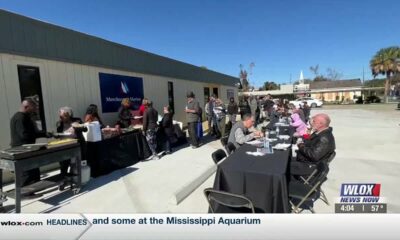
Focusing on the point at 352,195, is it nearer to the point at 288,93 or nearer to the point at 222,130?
the point at 222,130

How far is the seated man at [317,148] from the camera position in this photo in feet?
11.8

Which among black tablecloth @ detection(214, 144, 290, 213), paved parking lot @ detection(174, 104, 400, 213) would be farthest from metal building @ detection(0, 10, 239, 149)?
black tablecloth @ detection(214, 144, 290, 213)

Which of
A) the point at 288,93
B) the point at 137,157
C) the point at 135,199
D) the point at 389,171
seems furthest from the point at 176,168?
the point at 288,93

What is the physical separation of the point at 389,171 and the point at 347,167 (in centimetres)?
75

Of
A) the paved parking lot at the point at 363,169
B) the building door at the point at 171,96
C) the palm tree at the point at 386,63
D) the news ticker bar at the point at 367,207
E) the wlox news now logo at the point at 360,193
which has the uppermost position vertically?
the palm tree at the point at 386,63

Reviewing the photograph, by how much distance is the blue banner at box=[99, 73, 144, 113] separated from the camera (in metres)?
7.15

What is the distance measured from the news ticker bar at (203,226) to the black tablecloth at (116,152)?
222cm

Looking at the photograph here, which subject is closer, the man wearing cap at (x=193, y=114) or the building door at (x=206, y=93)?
the man wearing cap at (x=193, y=114)

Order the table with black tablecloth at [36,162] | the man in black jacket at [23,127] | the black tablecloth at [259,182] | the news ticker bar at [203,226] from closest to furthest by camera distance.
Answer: the news ticker bar at [203,226]
the black tablecloth at [259,182]
the table with black tablecloth at [36,162]
the man in black jacket at [23,127]

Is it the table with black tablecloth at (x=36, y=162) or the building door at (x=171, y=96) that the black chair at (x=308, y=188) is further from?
the building door at (x=171, y=96)

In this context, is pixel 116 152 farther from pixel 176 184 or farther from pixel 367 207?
pixel 367 207

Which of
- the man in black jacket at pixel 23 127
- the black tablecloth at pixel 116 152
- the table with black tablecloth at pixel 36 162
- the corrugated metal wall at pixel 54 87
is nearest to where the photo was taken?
the table with black tablecloth at pixel 36 162

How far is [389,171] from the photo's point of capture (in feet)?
16.5

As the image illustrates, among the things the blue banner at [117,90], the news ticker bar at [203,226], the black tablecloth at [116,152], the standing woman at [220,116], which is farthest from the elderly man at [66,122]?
the standing woman at [220,116]
